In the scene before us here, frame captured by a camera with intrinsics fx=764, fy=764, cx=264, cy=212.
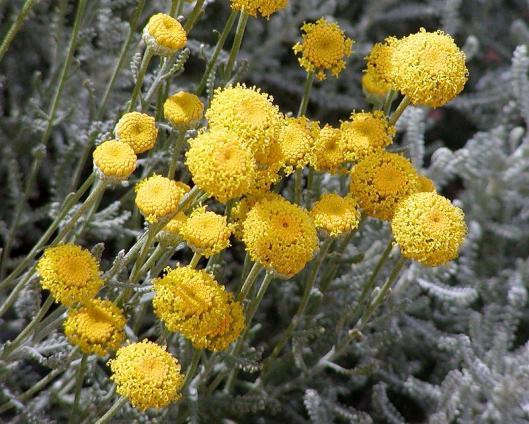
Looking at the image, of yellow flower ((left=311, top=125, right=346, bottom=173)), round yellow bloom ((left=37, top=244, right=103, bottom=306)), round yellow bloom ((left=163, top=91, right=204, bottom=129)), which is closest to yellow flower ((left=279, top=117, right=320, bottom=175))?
yellow flower ((left=311, top=125, right=346, bottom=173))

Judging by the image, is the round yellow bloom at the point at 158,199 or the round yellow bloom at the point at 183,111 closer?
the round yellow bloom at the point at 158,199

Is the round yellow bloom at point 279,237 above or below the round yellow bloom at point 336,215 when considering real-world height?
below

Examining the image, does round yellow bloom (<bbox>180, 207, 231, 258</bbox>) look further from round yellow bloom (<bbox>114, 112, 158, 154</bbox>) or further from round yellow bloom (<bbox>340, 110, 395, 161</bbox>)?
round yellow bloom (<bbox>340, 110, 395, 161</bbox>)

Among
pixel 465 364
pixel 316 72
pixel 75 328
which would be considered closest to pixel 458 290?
pixel 465 364

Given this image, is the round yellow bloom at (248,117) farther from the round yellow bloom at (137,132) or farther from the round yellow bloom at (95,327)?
the round yellow bloom at (95,327)

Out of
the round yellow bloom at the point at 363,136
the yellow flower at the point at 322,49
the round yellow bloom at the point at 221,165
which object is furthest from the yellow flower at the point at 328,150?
the round yellow bloom at the point at 221,165
